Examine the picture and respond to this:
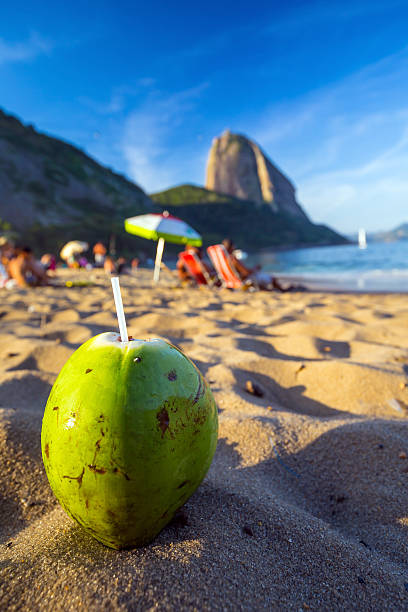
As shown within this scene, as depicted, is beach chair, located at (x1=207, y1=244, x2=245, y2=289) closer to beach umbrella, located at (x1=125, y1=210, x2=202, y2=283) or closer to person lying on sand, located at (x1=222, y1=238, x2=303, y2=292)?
person lying on sand, located at (x1=222, y1=238, x2=303, y2=292)

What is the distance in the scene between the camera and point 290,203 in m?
120

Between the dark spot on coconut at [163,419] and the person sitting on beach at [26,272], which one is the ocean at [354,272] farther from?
the dark spot on coconut at [163,419]

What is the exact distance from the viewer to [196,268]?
998 cm

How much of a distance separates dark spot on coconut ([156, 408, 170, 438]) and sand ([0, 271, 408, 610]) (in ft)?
1.09

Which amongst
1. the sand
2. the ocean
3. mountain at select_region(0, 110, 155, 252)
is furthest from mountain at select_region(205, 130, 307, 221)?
the sand

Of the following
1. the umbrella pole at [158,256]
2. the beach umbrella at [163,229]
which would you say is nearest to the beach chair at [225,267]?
the beach umbrella at [163,229]

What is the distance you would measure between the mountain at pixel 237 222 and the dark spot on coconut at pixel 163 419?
227ft

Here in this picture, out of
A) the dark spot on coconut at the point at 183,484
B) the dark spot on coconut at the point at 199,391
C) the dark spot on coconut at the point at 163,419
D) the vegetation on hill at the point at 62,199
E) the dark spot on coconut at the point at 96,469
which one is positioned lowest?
the dark spot on coconut at the point at 183,484

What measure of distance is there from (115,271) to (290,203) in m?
117

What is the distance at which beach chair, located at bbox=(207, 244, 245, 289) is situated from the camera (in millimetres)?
8977

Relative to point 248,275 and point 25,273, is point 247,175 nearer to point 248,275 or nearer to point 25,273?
point 248,275

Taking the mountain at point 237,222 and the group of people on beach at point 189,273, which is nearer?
the group of people on beach at point 189,273

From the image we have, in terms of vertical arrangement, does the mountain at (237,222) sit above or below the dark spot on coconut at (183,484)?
above

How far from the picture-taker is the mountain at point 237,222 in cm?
7606
